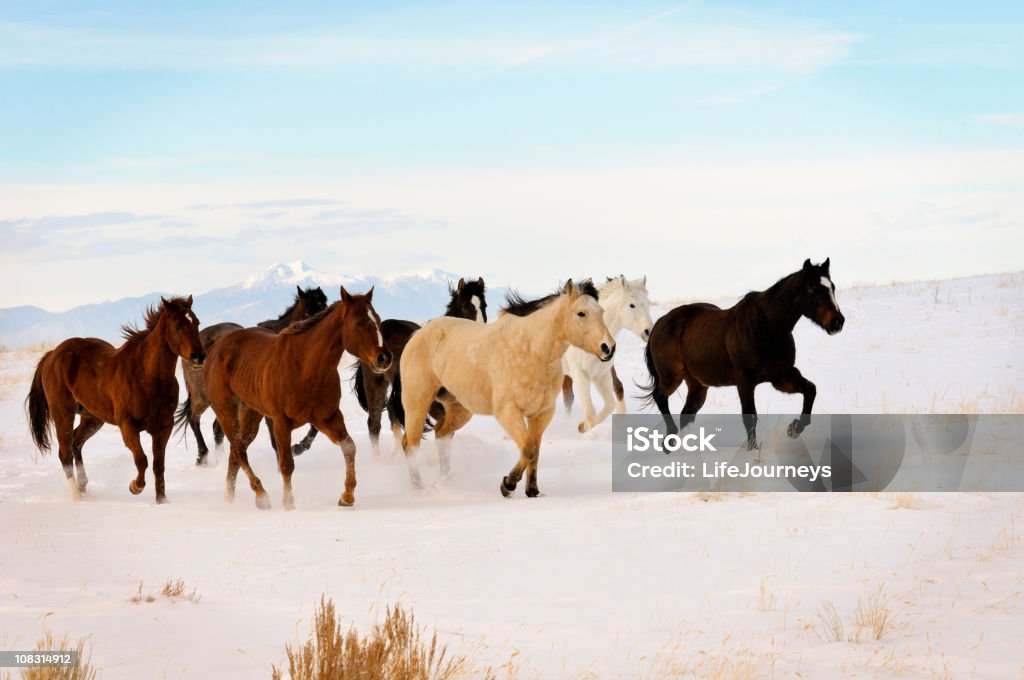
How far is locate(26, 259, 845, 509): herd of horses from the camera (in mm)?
10812

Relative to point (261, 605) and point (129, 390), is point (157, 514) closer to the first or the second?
point (129, 390)

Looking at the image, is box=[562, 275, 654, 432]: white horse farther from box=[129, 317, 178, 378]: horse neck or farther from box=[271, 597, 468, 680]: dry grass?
box=[271, 597, 468, 680]: dry grass

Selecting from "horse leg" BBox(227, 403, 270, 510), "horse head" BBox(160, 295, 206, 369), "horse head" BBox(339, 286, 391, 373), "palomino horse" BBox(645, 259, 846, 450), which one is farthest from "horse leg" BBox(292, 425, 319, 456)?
"palomino horse" BBox(645, 259, 846, 450)

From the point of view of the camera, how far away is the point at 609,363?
1561 centimetres

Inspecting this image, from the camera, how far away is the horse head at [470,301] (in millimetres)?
14439

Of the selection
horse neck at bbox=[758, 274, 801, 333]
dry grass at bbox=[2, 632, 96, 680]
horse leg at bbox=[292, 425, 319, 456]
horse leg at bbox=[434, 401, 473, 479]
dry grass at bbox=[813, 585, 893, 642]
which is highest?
horse neck at bbox=[758, 274, 801, 333]

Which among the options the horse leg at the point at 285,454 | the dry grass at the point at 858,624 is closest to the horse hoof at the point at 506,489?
the horse leg at the point at 285,454

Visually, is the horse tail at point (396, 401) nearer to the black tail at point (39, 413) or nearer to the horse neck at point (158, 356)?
the horse neck at point (158, 356)

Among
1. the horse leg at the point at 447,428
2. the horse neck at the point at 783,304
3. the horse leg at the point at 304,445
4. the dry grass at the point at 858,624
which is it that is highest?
the horse neck at the point at 783,304

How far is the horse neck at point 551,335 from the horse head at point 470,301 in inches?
135

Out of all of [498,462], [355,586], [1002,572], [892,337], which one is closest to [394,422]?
[498,462]

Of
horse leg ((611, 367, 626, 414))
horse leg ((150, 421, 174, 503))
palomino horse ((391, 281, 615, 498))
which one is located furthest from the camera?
horse leg ((611, 367, 626, 414))

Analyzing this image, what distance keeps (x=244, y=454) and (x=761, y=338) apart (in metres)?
5.50

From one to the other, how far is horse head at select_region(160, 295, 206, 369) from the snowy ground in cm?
159
